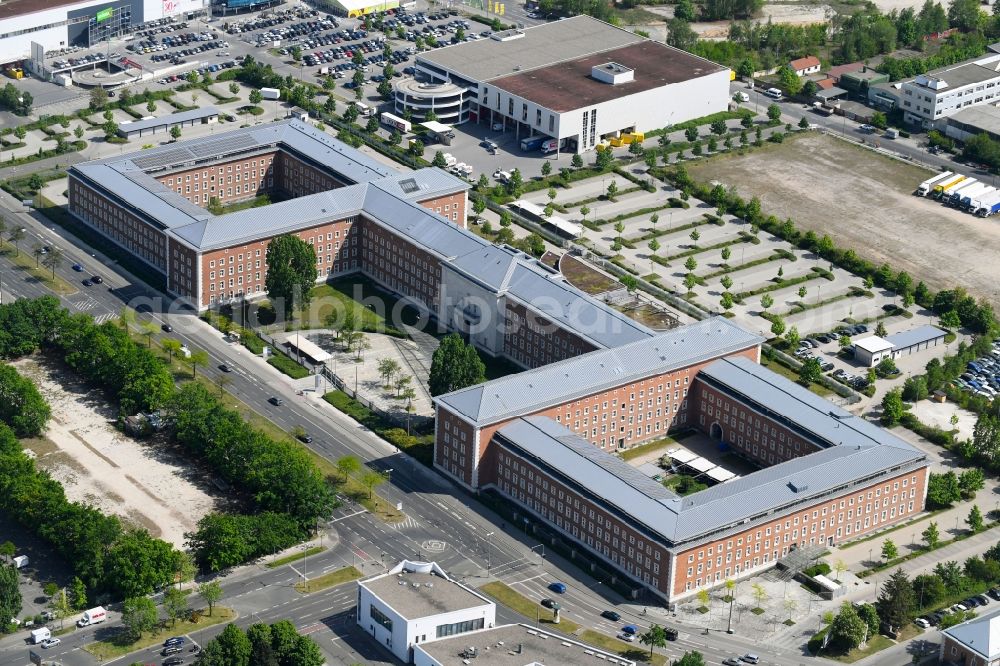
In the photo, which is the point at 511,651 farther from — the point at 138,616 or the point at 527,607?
the point at 138,616

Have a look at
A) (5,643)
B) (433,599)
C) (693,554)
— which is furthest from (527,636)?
(5,643)

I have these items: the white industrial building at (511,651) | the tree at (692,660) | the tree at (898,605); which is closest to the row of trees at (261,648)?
the white industrial building at (511,651)

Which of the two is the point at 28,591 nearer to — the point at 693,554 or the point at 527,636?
the point at 527,636

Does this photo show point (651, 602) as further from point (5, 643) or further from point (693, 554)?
point (5, 643)

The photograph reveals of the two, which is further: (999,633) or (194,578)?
(194,578)

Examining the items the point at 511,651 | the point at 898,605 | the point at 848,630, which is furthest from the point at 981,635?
the point at 511,651

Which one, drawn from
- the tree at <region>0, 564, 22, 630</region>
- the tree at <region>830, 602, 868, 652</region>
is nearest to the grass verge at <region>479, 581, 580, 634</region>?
the tree at <region>830, 602, 868, 652</region>

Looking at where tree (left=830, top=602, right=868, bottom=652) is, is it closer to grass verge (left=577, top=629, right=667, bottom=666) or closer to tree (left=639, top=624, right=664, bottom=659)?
tree (left=639, top=624, right=664, bottom=659)
